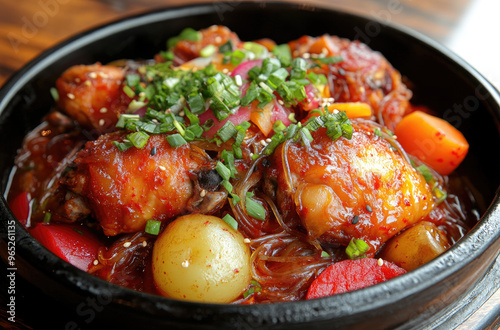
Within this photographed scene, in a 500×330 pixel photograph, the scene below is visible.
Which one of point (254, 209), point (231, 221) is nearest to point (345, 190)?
point (254, 209)

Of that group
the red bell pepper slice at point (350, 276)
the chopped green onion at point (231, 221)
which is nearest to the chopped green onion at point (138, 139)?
the chopped green onion at point (231, 221)

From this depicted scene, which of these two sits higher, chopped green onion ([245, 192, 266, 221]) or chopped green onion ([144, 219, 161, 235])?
chopped green onion ([245, 192, 266, 221])

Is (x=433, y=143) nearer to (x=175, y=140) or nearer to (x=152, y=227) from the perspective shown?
A: (x=175, y=140)

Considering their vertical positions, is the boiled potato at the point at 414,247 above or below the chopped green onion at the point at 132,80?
above

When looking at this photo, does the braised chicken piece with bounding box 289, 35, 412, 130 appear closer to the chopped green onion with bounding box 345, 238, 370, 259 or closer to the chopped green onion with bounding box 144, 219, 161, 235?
the chopped green onion with bounding box 345, 238, 370, 259

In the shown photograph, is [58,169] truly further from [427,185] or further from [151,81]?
[427,185]

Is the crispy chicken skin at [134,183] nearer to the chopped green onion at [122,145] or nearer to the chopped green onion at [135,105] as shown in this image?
the chopped green onion at [122,145]

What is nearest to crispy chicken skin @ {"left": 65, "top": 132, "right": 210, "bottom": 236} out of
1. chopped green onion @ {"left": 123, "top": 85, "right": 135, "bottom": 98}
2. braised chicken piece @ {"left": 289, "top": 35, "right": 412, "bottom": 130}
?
chopped green onion @ {"left": 123, "top": 85, "right": 135, "bottom": 98}
